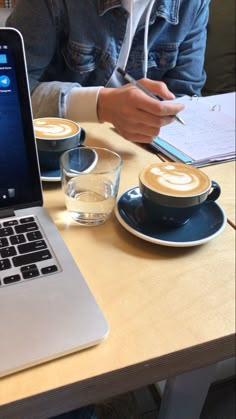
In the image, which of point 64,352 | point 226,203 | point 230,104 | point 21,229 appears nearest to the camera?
point 64,352

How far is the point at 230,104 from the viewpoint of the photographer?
92 cm

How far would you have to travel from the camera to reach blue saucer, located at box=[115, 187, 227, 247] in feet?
1.65

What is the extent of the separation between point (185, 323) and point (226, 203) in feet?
0.81

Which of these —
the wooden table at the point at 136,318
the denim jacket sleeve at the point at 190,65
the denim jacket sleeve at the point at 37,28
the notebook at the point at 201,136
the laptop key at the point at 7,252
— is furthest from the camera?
the denim jacket sleeve at the point at 190,65

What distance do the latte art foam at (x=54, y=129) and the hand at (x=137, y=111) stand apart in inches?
4.1

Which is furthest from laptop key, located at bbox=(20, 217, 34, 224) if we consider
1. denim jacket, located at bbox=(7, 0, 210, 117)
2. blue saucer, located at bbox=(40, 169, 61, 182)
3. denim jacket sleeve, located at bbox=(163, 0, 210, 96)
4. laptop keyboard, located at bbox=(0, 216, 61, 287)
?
denim jacket sleeve, located at bbox=(163, 0, 210, 96)

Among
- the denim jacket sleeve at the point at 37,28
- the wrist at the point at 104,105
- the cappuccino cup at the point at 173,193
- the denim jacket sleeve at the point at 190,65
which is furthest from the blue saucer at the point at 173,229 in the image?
the denim jacket sleeve at the point at 190,65

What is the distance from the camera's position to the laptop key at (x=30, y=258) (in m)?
0.44

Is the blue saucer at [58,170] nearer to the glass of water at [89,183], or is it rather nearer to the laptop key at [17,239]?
the glass of water at [89,183]

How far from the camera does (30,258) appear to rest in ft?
1.47

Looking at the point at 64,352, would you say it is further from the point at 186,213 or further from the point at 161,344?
the point at 186,213

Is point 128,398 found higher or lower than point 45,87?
lower

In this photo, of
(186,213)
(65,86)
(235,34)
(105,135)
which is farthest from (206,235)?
(235,34)

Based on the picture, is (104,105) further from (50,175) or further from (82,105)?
(50,175)
